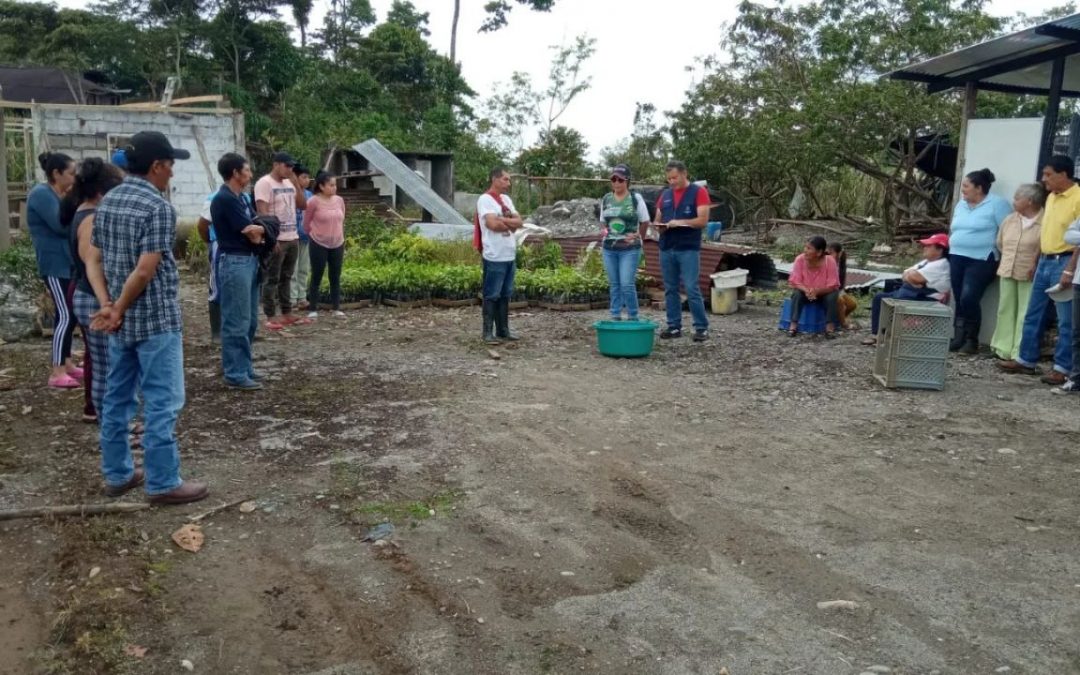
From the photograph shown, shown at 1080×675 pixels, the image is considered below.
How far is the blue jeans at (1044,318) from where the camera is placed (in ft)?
24.1

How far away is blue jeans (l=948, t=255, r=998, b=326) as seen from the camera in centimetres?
837

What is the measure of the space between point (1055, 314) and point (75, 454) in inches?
306

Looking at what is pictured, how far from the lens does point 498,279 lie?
8641mm

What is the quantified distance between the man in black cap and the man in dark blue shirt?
1729mm

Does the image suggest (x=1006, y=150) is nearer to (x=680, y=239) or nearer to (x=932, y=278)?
(x=932, y=278)

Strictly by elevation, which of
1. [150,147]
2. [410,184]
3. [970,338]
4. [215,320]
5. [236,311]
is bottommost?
[215,320]

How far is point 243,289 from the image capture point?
6727mm

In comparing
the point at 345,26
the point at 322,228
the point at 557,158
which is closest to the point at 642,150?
the point at 557,158

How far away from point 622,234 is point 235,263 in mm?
3793

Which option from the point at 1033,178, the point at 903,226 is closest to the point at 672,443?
the point at 1033,178

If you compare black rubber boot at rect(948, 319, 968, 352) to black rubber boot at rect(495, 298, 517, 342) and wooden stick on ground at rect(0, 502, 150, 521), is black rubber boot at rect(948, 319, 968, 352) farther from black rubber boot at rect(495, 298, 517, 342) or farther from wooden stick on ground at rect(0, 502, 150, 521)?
wooden stick on ground at rect(0, 502, 150, 521)

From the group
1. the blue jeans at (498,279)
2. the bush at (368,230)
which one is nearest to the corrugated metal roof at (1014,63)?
the blue jeans at (498,279)

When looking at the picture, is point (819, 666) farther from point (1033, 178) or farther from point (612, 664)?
point (1033, 178)

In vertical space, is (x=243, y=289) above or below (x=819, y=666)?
above
